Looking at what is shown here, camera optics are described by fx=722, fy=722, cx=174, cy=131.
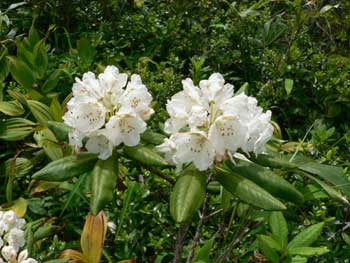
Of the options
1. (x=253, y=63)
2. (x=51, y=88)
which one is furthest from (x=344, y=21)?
(x=51, y=88)

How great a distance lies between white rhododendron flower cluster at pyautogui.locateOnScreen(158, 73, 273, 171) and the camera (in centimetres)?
172

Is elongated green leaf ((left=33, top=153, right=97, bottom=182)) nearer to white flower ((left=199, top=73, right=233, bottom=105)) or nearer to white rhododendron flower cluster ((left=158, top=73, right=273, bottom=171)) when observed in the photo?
white rhododendron flower cluster ((left=158, top=73, right=273, bottom=171))

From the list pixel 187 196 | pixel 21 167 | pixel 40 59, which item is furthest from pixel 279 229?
pixel 40 59

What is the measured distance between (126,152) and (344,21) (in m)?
2.37

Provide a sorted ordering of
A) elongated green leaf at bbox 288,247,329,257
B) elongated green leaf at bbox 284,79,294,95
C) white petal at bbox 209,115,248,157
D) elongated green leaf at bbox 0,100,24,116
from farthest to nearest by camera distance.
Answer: elongated green leaf at bbox 284,79,294,95
elongated green leaf at bbox 0,100,24,116
elongated green leaf at bbox 288,247,329,257
white petal at bbox 209,115,248,157

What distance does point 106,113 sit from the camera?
1876mm

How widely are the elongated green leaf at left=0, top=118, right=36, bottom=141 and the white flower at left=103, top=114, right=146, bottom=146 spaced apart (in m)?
0.84

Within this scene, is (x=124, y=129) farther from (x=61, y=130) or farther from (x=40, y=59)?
(x=40, y=59)

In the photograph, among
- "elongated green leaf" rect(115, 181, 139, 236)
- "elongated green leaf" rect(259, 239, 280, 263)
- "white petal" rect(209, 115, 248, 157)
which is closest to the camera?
"white petal" rect(209, 115, 248, 157)

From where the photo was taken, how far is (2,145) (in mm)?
3096

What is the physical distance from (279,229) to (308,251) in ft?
0.45

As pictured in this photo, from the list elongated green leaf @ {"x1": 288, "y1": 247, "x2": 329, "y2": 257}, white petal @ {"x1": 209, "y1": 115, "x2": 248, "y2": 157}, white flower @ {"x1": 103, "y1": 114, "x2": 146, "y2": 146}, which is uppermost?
white petal @ {"x1": 209, "y1": 115, "x2": 248, "y2": 157}

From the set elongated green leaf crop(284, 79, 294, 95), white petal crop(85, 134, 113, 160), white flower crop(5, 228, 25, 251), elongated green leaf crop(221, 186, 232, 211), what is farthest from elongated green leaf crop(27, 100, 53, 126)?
elongated green leaf crop(284, 79, 294, 95)

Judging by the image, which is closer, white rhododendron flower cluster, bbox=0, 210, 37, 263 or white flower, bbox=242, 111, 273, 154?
white flower, bbox=242, 111, 273, 154
